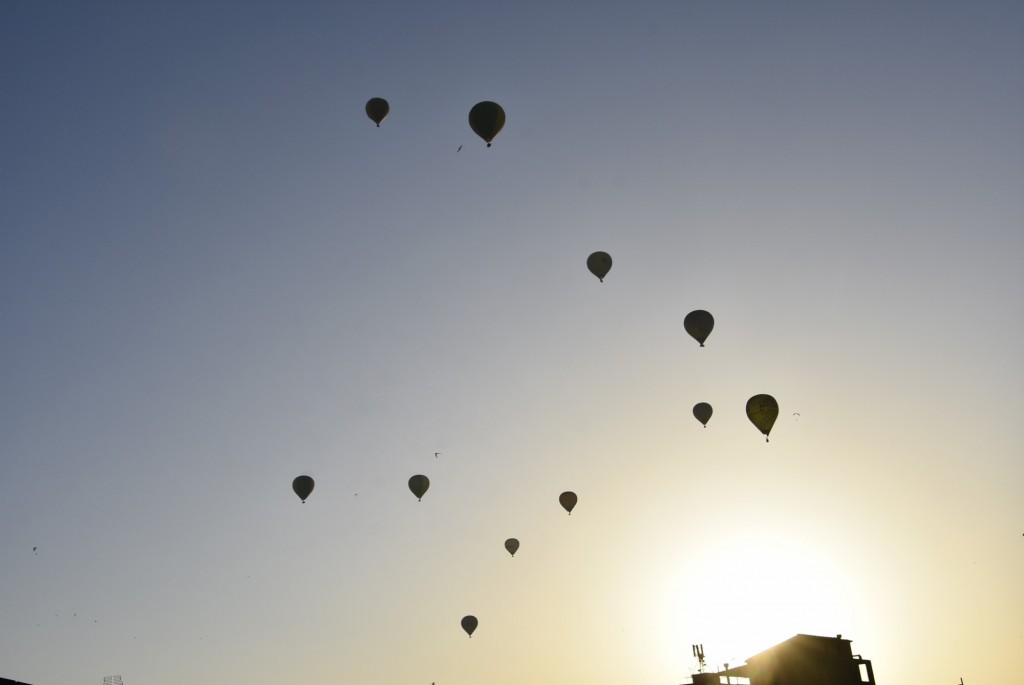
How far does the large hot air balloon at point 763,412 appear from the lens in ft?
79.3

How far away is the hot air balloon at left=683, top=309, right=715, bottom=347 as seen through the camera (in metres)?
24.6

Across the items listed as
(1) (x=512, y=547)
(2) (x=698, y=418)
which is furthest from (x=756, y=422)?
(1) (x=512, y=547)

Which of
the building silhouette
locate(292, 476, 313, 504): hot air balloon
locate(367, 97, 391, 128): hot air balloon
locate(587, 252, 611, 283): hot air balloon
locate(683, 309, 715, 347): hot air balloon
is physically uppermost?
locate(367, 97, 391, 128): hot air balloon

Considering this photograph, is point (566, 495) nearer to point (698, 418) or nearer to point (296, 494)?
point (698, 418)

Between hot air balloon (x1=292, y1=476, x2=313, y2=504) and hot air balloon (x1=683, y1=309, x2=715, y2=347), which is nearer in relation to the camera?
hot air balloon (x1=683, y1=309, x2=715, y2=347)

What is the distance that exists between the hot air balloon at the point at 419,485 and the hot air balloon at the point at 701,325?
1247 cm

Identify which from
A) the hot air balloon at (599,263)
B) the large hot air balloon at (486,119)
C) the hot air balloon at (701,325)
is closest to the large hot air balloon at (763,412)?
the hot air balloon at (701,325)

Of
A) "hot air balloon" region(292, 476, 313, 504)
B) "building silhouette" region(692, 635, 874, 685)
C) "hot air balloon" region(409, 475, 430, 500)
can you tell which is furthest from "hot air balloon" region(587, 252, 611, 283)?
"building silhouette" region(692, 635, 874, 685)

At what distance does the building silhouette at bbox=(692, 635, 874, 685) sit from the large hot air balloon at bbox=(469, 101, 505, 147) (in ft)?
118

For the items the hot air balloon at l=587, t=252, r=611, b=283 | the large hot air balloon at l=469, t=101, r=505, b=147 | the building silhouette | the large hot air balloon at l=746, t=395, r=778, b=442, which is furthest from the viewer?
the building silhouette

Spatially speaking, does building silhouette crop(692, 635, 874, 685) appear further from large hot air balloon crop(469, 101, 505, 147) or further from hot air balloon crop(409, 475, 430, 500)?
large hot air balloon crop(469, 101, 505, 147)

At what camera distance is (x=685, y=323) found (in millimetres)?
24938

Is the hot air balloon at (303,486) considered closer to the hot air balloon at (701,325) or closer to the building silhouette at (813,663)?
the hot air balloon at (701,325)

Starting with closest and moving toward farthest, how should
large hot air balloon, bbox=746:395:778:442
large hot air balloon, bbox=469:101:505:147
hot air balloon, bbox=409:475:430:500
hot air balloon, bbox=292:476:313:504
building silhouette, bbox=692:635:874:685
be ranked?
large hot air balloon, bbox=469:101:505:147
large hot air balloon, bbox=746:395:778:442
hot air balloon, bbox=292:476:313:504
hot air balloon, bbox=409:475:430:500
building silhouette, bbox=692:635:874:685
